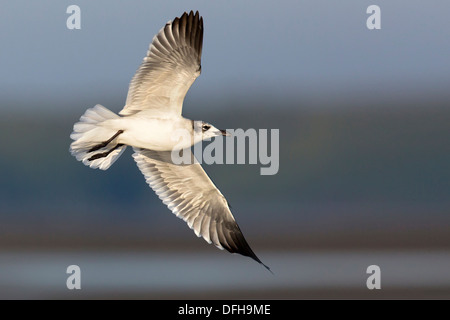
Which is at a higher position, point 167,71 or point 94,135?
point 167,71

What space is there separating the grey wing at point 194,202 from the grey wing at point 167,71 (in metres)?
0.58

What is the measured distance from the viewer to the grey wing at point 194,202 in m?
7.26

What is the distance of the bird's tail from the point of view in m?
6.75

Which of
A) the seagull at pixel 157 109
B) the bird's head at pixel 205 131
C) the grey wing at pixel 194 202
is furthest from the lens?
the grey wing at pixel 194 202

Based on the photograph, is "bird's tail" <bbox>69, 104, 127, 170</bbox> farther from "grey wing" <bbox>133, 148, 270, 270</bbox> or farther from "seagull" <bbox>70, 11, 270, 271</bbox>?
"grey wing" <bbox>133, 148, 270, 270</bbox>

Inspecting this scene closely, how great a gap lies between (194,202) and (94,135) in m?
1.00

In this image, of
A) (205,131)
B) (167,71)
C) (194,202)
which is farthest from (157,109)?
(194,202)

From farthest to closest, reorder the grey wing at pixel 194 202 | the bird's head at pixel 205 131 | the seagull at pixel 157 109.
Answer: the grey wing at pixel 194 202 → the bird's head at pixel 205 131 → the seagull at pixel 157 109

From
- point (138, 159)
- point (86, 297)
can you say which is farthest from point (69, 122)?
point (138, 159)

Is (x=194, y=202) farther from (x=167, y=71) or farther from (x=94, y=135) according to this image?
(x=167, y=71)

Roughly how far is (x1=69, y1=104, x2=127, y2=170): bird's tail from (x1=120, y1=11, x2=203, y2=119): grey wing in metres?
0.16

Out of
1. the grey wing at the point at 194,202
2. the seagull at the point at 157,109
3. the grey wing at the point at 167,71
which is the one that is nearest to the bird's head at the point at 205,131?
the seagull at the point at 157,109

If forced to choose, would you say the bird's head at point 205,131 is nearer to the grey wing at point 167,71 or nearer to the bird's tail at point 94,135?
the grey wing at point 167,71

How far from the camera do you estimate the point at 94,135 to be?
6.77 meters
